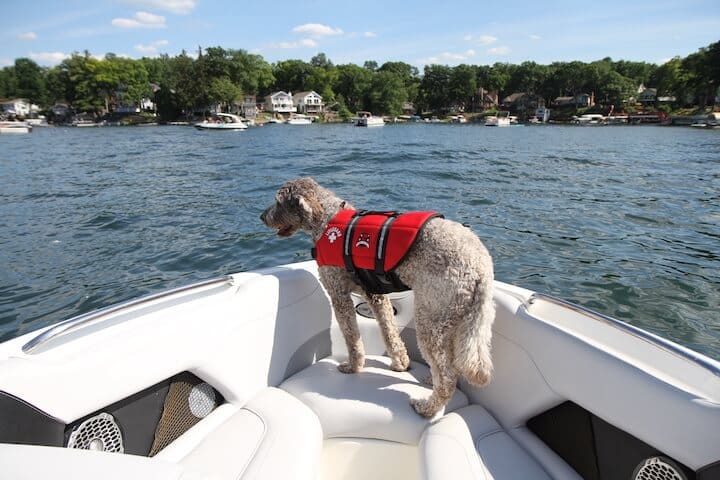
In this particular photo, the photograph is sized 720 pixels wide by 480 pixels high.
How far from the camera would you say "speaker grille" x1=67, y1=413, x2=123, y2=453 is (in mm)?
1964

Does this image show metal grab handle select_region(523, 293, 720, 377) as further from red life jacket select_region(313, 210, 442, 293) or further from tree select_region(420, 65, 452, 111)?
tree select_region(420, 65, 452, 111)

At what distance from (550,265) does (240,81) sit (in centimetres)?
9310

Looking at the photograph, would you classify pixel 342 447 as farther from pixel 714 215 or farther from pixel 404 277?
pixel 714 215

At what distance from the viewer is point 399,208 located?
33.0 ft

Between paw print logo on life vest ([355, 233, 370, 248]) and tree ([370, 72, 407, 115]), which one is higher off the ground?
tree ([370, 72, 407, 115])

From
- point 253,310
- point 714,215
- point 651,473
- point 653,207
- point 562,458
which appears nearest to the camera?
point 651,473

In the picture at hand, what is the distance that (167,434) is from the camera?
235 centimetres

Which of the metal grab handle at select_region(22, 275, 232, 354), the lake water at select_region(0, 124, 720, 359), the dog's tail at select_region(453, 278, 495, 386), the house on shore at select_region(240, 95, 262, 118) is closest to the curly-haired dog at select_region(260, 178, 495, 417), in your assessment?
the dog's tail at select_region(453, 278, 495, 386)

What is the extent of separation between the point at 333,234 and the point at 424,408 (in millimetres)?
1253

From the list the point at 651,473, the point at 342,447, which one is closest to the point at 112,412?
the point at 342,447

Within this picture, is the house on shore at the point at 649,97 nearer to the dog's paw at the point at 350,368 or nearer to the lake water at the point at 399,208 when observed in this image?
the lake water at the point at 399,208

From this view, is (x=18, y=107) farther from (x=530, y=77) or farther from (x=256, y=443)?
(x=256, y=443)

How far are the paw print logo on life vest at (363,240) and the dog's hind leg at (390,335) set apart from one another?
0.62 metres

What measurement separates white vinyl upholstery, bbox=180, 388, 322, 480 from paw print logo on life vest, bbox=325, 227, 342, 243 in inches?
43.3
